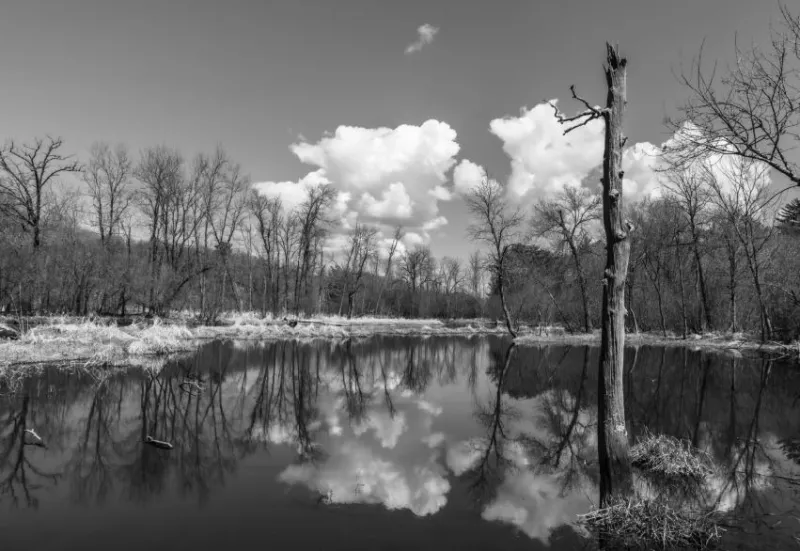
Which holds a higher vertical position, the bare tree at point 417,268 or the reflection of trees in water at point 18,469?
the bare tree at point 417,268

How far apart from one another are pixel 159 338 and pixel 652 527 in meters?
20.1

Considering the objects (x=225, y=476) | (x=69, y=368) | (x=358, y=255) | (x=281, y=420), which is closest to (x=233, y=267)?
(x=358, y=255)

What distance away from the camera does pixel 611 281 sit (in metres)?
5.86

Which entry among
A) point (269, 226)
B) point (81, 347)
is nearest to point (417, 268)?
point (269, 226)

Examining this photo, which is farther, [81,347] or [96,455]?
[81,347]

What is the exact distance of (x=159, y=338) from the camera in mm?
18812

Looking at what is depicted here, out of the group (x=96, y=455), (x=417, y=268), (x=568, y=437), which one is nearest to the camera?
(x=96, y=455)

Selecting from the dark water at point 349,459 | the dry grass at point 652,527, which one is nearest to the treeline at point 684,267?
the dark water at point 349,459

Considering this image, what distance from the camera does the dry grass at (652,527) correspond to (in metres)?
4.10

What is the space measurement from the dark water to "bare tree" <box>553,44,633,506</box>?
677mm

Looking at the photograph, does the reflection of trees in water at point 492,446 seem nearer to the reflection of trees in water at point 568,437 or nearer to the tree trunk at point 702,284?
the reflection of trees in water at point 568,437

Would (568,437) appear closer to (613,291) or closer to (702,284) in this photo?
(613,291)

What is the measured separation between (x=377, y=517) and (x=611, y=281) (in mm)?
4483

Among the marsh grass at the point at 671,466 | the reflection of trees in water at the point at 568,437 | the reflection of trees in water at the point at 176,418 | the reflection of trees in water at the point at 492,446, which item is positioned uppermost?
the marsh grass at the point at 671,466
